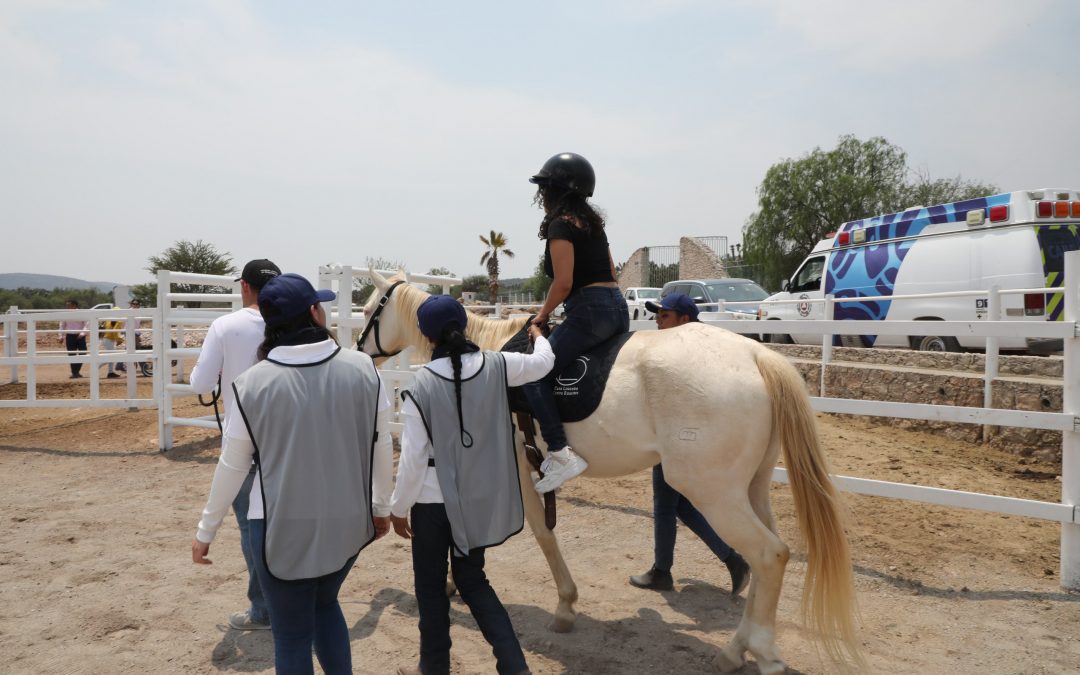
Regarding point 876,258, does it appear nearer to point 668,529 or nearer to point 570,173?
point 668,529

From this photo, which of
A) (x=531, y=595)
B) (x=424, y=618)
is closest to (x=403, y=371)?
(x=531, y=595)

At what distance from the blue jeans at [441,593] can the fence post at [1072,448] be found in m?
3.44

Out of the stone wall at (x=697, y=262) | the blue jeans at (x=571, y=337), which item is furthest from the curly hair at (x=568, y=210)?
the stone wall at (x=697, y=262)

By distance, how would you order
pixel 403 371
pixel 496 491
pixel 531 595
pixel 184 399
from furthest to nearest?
pixel 184 399
pixel 403 371
pixel 531 595
pixel 496 491

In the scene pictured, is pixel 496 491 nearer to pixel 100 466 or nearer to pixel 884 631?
pixel 884 631

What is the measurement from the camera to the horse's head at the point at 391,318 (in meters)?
4.54

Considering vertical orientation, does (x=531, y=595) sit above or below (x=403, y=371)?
below

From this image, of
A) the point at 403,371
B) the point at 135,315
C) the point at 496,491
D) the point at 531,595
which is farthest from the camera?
the point at 135,315

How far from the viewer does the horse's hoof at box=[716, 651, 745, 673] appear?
124 inches

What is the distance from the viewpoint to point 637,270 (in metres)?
27.4

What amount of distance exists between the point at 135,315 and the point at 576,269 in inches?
307

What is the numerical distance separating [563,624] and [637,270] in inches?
968

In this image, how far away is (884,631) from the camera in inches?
137

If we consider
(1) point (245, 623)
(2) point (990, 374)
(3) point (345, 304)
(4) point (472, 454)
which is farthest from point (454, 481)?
(2) point (990, 374)
